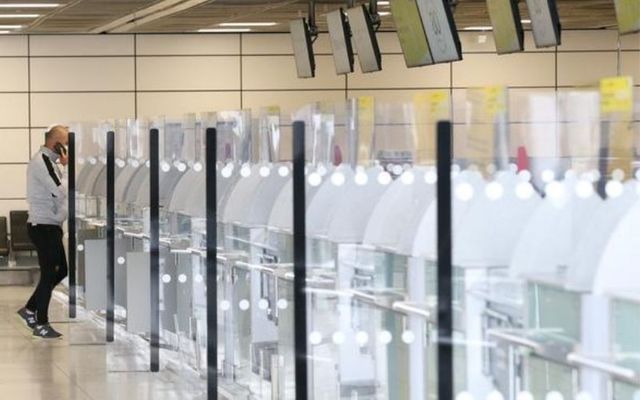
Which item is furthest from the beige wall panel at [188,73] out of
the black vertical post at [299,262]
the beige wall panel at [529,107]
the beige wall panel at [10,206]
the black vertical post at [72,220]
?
the beige wall panel at [529,107]

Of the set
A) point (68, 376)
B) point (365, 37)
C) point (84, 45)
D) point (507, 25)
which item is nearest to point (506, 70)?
point (84, 45)

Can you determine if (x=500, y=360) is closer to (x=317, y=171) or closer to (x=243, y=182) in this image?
(x=317, y=171)

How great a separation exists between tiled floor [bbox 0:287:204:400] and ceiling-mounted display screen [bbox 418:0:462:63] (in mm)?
3393

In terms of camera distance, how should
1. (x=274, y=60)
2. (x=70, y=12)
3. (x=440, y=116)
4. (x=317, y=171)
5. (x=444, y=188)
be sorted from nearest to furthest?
(x=444, y=188), (x=440, y=116), (x=317, y=171), (x=70, y=12), (x=274, y=60)

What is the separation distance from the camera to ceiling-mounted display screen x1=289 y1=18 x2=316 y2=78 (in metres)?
14.9

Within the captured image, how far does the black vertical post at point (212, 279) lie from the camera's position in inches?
285

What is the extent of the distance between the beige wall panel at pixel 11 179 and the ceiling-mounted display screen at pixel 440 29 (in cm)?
793

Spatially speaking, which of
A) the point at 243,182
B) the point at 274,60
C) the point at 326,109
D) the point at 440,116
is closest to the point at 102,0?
the point at 274,60

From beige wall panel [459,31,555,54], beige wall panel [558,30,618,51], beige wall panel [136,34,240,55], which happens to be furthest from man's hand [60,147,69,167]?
beige wall panel [558,30,618,51]

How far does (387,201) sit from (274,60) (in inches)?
530

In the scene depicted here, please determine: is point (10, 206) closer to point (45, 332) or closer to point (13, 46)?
point (13, 46)

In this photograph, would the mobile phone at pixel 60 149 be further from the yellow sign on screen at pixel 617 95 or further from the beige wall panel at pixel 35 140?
the yellow sign on screen at pixel 617 95

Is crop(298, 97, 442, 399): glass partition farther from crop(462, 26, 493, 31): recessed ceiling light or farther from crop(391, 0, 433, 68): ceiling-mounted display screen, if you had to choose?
crop(462, 26, 493, 31): recessed ceiling light

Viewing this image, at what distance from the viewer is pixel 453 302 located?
13.6 feet
